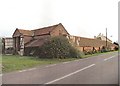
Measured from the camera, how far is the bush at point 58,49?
3328 centimetres

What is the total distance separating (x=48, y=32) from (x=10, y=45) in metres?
15.6

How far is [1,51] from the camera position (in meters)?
62.7

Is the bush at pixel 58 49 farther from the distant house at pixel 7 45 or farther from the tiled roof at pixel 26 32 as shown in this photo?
the distant house at pixel 7 45

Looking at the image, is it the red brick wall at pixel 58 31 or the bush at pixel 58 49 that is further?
the red brick wall at pixel 58 31

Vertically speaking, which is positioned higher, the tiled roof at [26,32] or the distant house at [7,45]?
the tiled roof at [26,32]

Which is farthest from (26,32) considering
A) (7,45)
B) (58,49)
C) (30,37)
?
(58,49)

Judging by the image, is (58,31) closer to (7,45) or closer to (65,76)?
(7,45)

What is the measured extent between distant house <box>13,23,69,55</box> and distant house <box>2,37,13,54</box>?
6.46 ft

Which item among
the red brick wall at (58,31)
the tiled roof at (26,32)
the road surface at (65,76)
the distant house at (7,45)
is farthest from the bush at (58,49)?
the distant house at (7,45)

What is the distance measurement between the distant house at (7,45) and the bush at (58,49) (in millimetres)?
27302

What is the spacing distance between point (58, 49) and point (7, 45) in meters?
32.2

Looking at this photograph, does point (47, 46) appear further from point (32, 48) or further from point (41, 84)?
point (41, 84)

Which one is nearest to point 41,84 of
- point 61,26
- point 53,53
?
point 53,53

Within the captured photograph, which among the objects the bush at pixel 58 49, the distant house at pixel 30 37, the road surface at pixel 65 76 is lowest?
the road surface at pixel 65 76
